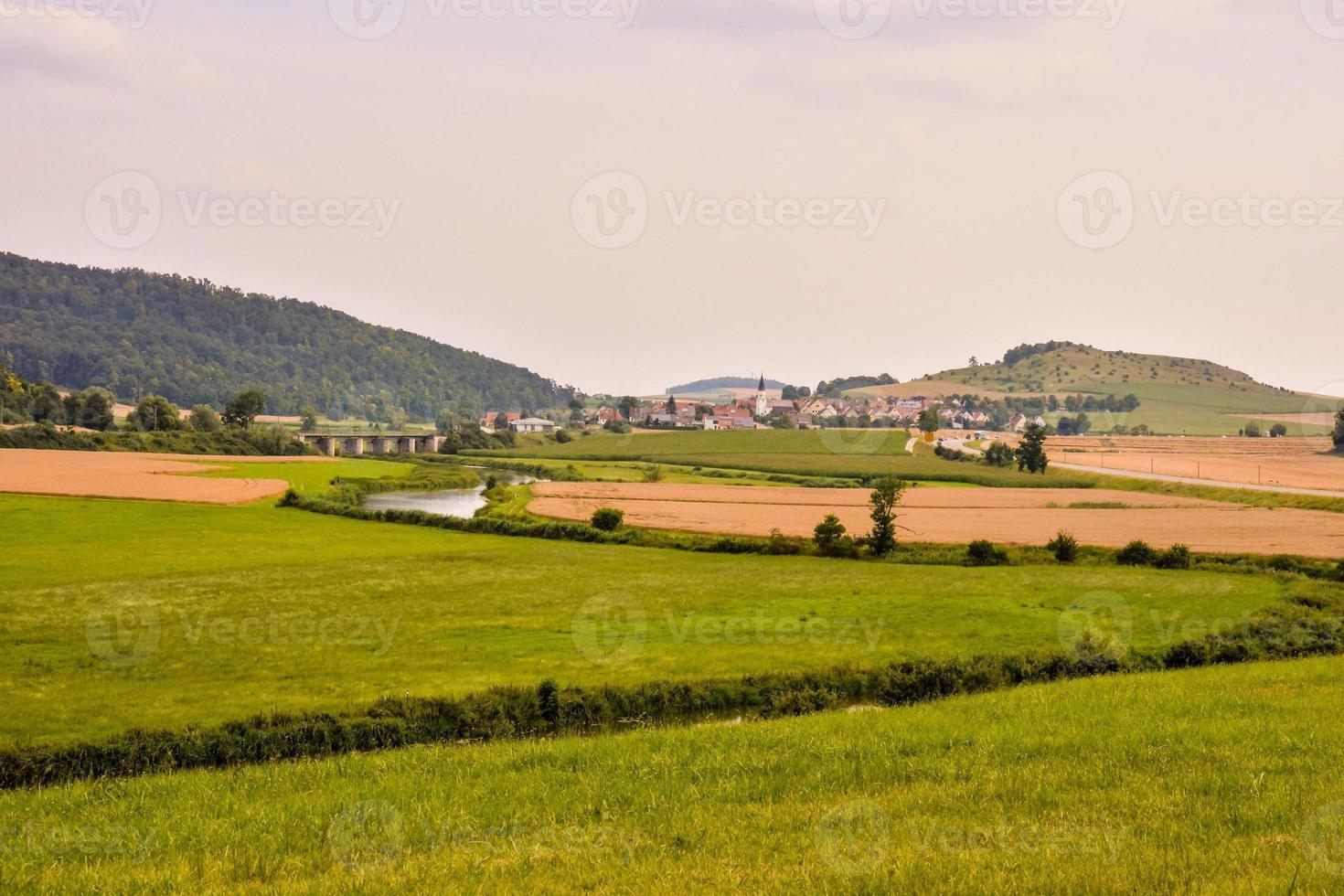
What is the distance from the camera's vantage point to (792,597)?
36.1 metres

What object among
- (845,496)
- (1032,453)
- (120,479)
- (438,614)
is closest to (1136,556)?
(438,614)

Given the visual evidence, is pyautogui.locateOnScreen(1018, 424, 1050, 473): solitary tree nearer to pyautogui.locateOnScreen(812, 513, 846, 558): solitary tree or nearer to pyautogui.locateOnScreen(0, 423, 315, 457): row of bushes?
A: pyautogui.locateOnScreen(812, 513, 846, 558): solitary tree

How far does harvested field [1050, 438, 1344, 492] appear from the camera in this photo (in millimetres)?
92125

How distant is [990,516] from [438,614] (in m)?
44.9

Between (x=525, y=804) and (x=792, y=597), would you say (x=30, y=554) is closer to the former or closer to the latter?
(x=792, y=597)

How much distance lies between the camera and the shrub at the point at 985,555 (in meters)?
46.8

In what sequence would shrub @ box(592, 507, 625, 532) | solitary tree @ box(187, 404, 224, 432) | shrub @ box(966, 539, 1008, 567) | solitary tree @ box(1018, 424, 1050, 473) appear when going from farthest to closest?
1. solitary tree @ box(187, 404, 224, 432)
2. solitary tree @ box(1018, 424, 1050, 473)
3. shrub @ box(592, 507, 625, 532)
4. shrub @ box(966, 539, 1008, 567)

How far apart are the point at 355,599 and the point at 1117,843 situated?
2829cm

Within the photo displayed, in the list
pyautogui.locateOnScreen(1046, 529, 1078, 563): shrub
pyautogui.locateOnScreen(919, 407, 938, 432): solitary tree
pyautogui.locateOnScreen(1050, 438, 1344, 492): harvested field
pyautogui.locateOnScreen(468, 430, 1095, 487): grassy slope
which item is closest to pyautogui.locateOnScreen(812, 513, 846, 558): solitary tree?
pyautogui.locateOnScreen(1046, 529, 1078, 563): shrub

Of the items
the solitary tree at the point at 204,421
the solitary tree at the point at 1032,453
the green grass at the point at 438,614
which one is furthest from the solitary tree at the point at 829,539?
the solitary tree at the point at 204,421

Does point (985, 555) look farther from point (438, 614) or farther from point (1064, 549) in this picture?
point (438, 614)

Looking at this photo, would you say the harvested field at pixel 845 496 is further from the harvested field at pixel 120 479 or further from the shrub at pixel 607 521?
the harvested field at pixel 120 479

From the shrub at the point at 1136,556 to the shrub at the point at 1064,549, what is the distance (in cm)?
196

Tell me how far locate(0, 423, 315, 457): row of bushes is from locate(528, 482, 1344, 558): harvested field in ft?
164
